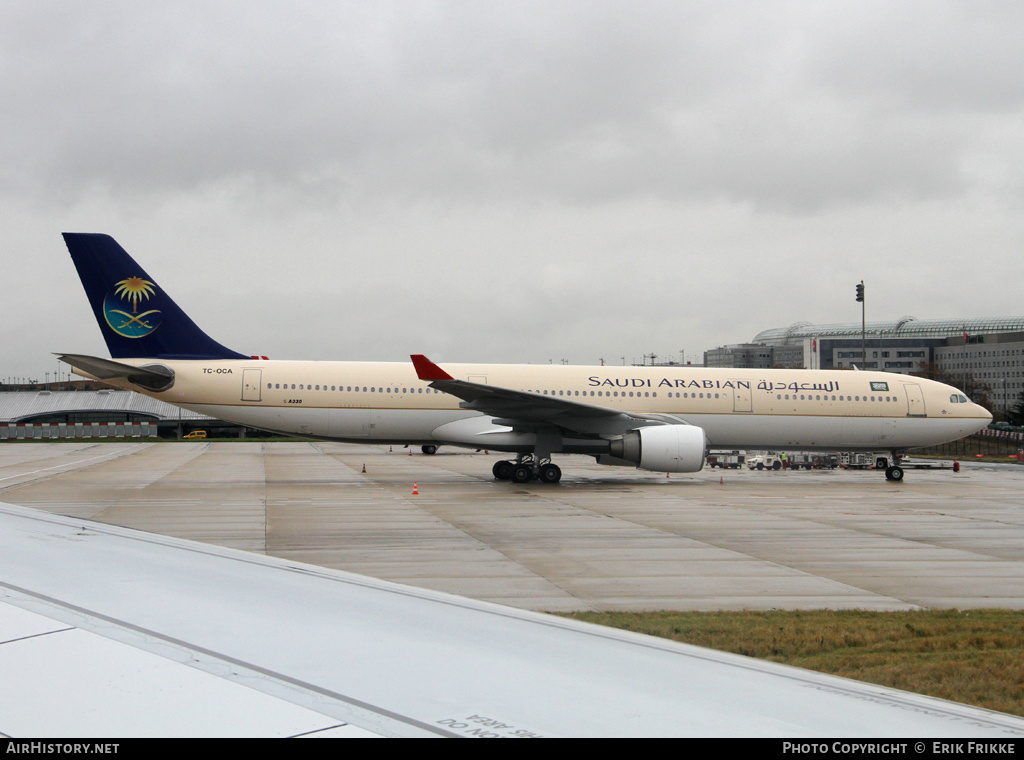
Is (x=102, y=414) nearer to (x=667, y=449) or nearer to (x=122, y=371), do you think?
(x=122, y=371)

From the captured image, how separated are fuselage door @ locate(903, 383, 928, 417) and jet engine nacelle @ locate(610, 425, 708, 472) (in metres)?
7.39

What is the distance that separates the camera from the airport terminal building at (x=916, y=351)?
341ft

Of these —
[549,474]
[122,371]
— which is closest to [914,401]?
[549,474]

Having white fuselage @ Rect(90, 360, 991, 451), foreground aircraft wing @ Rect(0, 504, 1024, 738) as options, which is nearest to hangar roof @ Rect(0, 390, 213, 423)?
white fuselage @ Rect(90, 360, 991, 451)

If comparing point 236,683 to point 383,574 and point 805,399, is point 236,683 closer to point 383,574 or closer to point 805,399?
point 383,574

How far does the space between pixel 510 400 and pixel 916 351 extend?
113m

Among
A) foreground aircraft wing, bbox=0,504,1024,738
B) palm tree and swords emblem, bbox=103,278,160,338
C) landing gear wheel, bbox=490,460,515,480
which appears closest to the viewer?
foreground aircraft wing, bbox=0,504,1024,738

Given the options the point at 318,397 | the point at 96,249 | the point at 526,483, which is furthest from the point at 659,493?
the point at 96,249

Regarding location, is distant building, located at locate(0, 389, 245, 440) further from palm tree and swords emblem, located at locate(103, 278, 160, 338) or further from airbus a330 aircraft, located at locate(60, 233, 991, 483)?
airbus a330 aircraft, located at locate(60, 233, 991, 483)

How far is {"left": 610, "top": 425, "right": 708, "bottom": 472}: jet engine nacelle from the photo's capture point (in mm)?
18406

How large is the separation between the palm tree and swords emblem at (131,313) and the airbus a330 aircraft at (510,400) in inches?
1.0

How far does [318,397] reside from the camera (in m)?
20.1

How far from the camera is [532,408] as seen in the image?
18.9 m

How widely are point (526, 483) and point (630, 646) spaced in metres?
17.4
